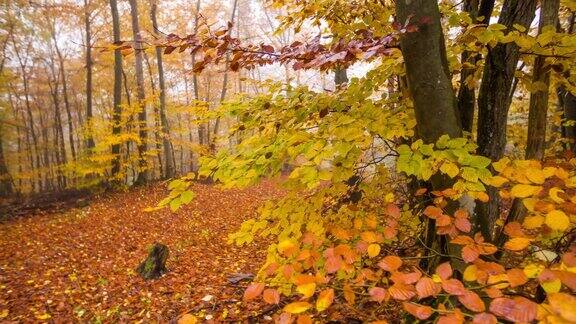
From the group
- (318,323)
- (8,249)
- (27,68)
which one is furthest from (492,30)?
(27,68)

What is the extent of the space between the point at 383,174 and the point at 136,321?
161 inches

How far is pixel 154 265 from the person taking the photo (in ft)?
22.2

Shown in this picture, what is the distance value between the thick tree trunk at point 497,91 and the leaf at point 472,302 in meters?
1.29

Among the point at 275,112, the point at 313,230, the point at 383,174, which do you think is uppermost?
the point at 275,112

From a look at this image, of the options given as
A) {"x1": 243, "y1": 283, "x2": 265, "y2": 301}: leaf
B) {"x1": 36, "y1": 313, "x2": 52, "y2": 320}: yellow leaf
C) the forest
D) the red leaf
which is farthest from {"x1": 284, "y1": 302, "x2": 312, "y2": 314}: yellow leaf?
{"x1": 36, "y1": 313, "x2": 52, "y2": 320}: yellow leaf

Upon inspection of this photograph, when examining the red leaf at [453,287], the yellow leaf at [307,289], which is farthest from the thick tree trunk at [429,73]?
the yellow leaf at [307,289]

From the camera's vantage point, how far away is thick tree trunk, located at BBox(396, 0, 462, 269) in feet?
6.81

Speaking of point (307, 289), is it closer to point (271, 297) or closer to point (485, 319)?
point (271, 297)

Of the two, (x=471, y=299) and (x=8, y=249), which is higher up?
(x=471, y=299)

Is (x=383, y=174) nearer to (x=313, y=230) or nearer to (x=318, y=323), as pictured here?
(x=313, y=230)

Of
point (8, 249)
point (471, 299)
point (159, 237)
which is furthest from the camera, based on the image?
point (159, 237)

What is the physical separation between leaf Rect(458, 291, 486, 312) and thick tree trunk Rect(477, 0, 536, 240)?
1292mm

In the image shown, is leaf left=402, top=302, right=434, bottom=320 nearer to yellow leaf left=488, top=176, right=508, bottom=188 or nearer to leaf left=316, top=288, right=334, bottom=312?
leaf left=316, top=288, right=334, bottom=312

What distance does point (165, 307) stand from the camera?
18.1ft
